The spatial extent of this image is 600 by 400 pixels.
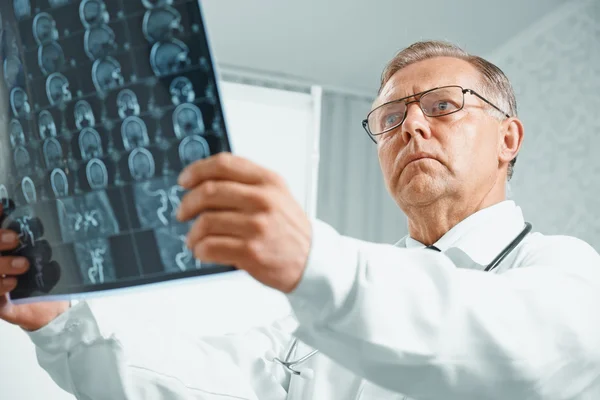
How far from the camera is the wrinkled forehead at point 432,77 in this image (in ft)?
4.26

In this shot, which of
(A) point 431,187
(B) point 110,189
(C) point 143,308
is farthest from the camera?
(C) point 143,308

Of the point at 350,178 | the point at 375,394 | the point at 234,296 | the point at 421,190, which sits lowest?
the point at 234,296

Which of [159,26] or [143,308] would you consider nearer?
[159,26]

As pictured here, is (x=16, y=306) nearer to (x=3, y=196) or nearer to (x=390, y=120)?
(x=3, y=196)

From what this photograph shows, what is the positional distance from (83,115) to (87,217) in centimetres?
11

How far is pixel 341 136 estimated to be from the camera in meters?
3.90

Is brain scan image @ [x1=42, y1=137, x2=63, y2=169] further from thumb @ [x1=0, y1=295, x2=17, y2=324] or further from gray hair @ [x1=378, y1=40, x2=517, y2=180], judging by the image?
gray hair @ [x1=378, y1=40, x2=517, y2=180]

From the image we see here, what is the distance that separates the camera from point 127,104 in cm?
60

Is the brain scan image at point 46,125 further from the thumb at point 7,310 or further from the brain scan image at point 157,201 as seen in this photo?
the thumb at point 7,310

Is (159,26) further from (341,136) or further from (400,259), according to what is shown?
(341,136)

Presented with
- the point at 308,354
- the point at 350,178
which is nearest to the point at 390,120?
the point at 308,354

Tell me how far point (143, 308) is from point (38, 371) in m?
0.96

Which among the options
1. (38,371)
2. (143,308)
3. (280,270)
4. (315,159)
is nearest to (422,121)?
(280,270)

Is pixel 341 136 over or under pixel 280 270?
under
